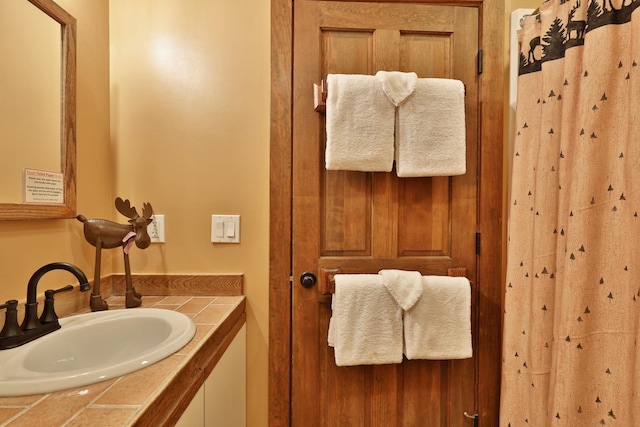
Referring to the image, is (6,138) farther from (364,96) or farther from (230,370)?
(364,96)

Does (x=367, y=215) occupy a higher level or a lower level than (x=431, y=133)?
lower

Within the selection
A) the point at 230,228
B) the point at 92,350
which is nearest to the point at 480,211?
the point at 230,228

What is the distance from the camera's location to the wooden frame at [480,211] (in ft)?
4.18

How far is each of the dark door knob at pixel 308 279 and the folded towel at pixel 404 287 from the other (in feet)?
0.93

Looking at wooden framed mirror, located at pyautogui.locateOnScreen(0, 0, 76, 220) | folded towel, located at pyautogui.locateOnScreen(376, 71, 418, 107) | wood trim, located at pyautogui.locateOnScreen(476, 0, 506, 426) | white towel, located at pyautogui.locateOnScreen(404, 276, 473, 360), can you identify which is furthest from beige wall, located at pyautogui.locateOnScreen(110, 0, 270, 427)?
wood trim, located at pyautogui.locateOnScreen(476, 0, 506, 426)

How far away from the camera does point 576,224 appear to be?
0.89 metres

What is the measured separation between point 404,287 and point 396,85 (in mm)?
749

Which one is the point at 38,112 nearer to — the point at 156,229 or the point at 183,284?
the point at 156,229

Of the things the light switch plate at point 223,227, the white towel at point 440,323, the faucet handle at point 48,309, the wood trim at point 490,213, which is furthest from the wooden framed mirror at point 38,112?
the wood trim at point 490,213

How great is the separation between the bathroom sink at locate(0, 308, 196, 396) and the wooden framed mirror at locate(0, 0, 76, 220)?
36cm

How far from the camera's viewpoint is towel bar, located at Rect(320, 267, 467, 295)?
4.01ft

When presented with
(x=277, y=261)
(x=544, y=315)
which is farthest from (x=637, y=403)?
(x=277, y=261)

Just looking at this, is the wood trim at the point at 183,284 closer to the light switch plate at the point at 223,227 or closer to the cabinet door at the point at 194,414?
the light switch plate at the point at 223,227

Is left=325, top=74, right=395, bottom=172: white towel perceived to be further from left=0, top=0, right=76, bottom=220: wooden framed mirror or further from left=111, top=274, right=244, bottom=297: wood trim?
left=0, top=0, right=76, bottom=220: wooden framed mirror
